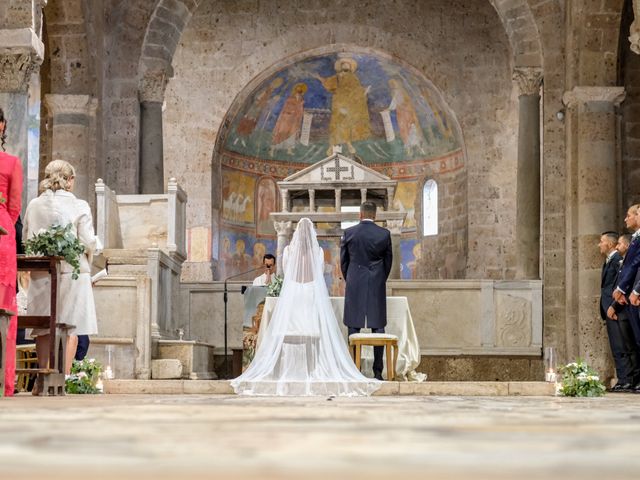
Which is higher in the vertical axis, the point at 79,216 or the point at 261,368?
the point at 79,216

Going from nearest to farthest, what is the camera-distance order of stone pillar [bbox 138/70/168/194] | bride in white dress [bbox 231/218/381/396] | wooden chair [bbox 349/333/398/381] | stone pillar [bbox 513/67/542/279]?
bride in white dress [bbox 231/218/381/396] < wooden chair [bbox 349/333/398/381] < stone pillar [bbox 513/67/542/279] < stone pillar [bbox 138/70/168/194]

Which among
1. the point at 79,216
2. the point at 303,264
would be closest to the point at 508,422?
the point at 79,216

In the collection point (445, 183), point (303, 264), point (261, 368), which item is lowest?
point (261, 368)

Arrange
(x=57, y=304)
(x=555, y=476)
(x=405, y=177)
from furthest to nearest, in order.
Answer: (x=405, y=177) → (x=57, y=304) → (x=555, y=476)

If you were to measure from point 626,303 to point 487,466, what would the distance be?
853cm

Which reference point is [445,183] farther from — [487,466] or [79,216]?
[487,466]

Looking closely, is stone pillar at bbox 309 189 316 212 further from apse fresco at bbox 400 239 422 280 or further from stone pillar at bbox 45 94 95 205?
apse fresco at bbox 400 239 422 280

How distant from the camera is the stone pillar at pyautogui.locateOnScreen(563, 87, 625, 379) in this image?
49.3 feet

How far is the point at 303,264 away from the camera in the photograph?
997cm

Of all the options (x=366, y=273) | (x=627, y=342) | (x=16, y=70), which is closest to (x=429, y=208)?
(x=627, y=342)

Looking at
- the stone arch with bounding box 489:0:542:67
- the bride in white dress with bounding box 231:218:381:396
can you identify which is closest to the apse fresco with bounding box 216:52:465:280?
the stone arch with bounding box 489:0:542:67

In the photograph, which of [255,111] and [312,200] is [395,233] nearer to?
[312,200]

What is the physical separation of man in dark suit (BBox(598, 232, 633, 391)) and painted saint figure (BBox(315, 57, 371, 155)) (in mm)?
13668

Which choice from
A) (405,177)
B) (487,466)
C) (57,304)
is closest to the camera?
(487,466)
